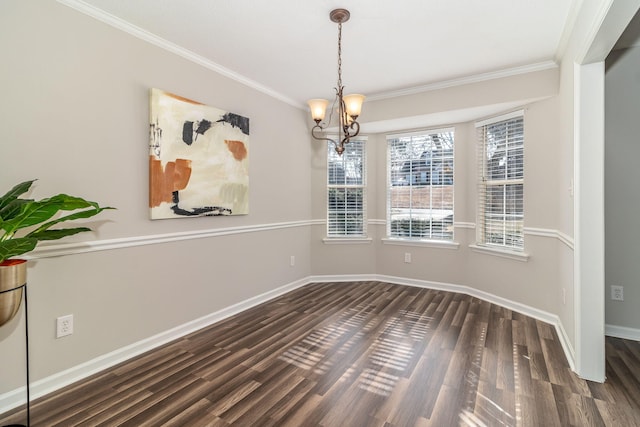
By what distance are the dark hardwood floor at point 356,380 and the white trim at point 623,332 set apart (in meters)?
0.13

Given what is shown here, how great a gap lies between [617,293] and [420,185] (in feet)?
7.79

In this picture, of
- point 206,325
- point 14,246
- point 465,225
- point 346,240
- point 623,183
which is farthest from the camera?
point 346,240

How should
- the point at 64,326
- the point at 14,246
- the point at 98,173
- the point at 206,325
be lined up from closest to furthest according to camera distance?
the point at 14,246, the point at 64,326, the point at 98,173, the point at 206,325

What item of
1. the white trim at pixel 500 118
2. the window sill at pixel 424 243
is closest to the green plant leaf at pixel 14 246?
the window sill at pixel 424 243

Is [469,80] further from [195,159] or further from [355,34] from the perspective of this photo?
[195,159]

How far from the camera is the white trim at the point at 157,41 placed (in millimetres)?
2201

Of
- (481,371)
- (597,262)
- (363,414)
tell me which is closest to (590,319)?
(597,262)

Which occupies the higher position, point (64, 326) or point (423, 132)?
point (423, 132)

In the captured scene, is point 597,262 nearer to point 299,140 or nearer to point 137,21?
point 299,140

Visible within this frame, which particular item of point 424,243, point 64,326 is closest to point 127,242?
point 64,326

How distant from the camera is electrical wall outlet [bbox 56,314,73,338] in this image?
2088mm

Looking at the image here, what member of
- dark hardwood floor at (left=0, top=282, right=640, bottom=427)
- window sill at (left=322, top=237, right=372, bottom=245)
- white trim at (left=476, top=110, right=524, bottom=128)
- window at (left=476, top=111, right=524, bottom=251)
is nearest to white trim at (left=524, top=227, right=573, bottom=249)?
window at (left=476, top=111, right=524, bottom=251)

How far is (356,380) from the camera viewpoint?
7.15ft

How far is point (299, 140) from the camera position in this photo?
4453 mm
